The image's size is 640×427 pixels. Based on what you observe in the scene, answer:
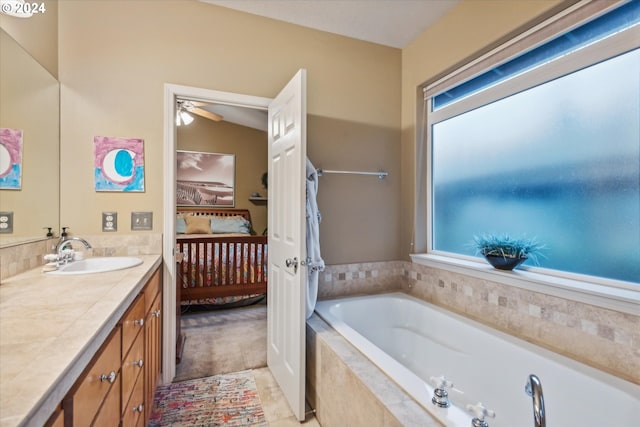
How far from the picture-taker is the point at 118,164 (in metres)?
1.99

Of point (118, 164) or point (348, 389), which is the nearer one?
point (348, 389)

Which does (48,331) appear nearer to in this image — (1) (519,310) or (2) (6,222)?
(2) (6,222)

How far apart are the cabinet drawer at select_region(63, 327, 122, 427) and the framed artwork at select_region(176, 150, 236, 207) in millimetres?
4534

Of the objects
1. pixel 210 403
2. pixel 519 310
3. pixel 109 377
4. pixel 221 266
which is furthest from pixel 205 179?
pixel 519 310

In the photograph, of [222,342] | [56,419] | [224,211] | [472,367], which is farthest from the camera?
[224,211]

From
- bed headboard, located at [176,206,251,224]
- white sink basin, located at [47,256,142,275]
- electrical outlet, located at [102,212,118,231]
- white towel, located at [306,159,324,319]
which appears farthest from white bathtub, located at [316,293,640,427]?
bed headboard, located at [176,206,251,224]

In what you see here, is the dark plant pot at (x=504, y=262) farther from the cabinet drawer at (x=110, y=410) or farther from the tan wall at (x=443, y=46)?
the cabinet drawer at (x=110, y=410)

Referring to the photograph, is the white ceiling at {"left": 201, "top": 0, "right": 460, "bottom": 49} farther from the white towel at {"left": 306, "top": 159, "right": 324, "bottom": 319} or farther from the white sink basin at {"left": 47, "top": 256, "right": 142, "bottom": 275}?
the white sink basin at {"left": 47, "top": 256, "right": 142, "bottom": 275}

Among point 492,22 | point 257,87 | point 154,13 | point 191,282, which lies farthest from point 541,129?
point 191,282

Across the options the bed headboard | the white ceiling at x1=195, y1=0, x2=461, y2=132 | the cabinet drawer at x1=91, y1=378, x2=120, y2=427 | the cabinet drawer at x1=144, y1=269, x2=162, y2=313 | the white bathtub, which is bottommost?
the white bathtub

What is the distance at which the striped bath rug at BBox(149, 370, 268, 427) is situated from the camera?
1763 mm

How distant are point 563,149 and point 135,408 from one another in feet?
8.00

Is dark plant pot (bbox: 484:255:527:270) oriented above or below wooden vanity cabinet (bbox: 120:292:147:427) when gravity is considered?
above

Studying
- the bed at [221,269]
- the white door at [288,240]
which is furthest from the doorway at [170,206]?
the bed at [221,269]
